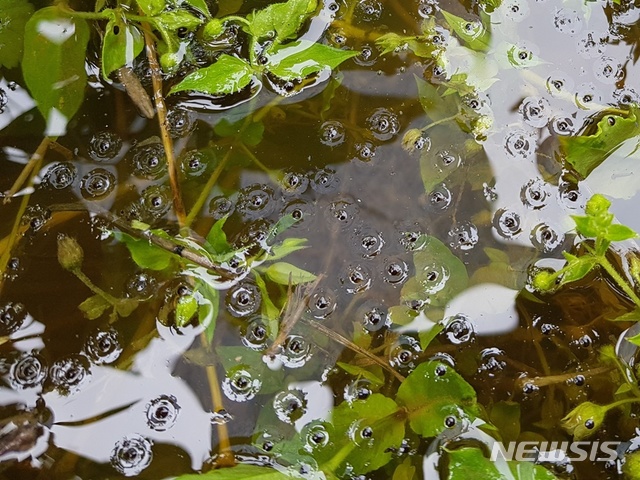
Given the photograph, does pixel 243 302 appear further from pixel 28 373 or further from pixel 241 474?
pixel 28 373

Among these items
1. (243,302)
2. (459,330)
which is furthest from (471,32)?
(243,302)

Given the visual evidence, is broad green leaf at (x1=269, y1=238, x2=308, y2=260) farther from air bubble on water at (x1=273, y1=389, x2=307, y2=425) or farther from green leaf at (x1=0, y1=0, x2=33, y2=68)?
green leaf at (x1=0, y1=0, x2=33, y2=68)

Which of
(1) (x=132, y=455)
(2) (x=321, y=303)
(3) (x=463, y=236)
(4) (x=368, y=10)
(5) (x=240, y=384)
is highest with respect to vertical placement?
(4) (x=368, y=10)

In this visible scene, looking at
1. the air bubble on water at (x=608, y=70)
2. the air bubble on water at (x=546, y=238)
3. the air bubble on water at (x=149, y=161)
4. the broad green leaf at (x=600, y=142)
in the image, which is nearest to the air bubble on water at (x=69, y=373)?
the air bubble on water at (x=149, y=161)

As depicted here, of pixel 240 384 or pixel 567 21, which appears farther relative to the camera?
pixel 567 21

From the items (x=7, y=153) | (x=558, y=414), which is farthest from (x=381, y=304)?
(x=7, y=153)

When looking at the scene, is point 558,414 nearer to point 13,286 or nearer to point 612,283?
point 612,283

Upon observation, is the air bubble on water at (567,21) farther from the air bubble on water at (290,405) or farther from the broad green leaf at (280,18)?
the air bubble on water at (290,405)
